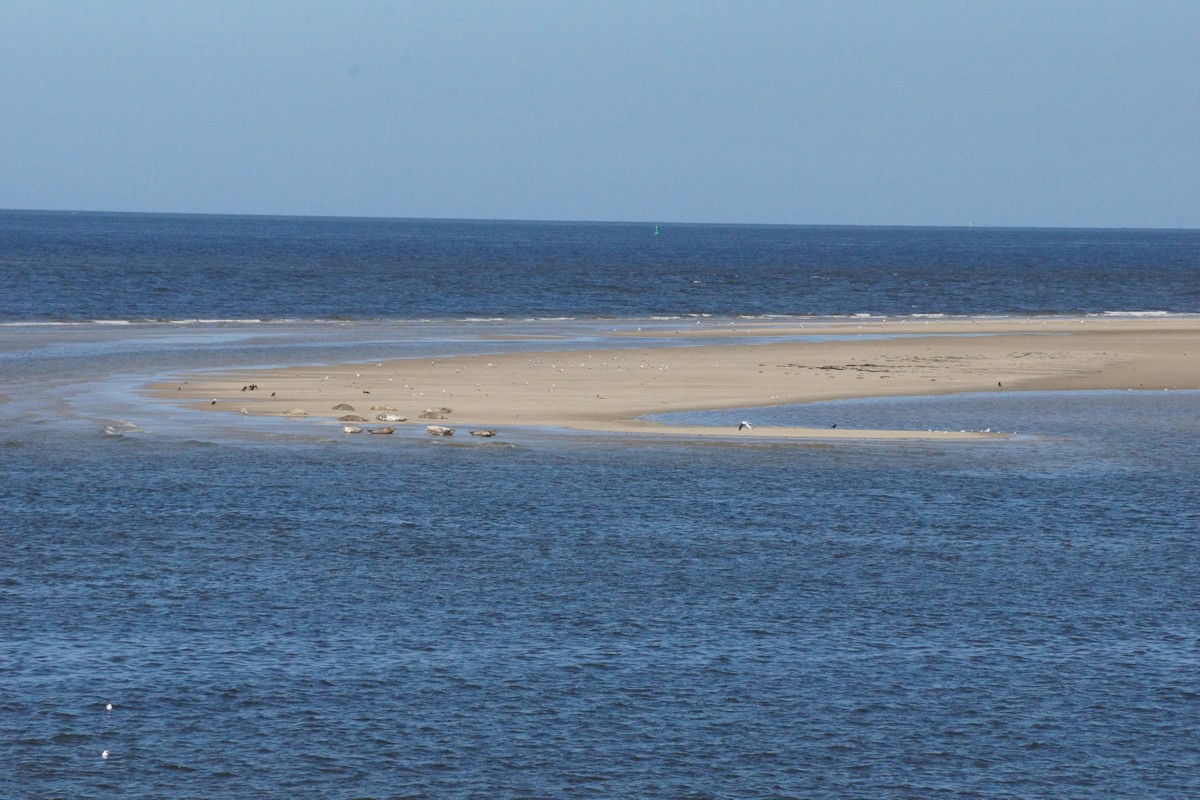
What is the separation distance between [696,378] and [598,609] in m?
24.0

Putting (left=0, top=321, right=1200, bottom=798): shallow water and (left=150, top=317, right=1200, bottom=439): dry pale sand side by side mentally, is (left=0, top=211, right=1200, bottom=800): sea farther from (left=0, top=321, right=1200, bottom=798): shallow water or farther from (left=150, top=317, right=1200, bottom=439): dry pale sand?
(left=150, top=317, right=1200, bottom=439): dry pale sand

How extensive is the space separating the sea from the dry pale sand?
1564 mm

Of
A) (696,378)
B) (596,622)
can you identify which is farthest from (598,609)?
(696,378)

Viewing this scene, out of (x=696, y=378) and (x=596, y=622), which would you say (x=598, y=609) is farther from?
(x=696, y=378)

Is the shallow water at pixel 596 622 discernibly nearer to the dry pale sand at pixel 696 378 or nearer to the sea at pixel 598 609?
the sea at pixel 598 609

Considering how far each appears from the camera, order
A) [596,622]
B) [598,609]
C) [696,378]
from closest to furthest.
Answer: [596,622]
[598,609]
[696,378]

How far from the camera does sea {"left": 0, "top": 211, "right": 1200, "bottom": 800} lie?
12531 millimetres

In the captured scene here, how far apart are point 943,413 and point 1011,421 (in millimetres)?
1668

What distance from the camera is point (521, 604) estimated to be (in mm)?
17062

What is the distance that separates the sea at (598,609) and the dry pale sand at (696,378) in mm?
1564

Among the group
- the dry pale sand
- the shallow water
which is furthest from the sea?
the dry pale sand

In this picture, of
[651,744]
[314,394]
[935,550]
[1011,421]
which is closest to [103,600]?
[651,744]

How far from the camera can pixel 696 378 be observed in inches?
1598

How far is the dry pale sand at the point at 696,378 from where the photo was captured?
32.9 meters
